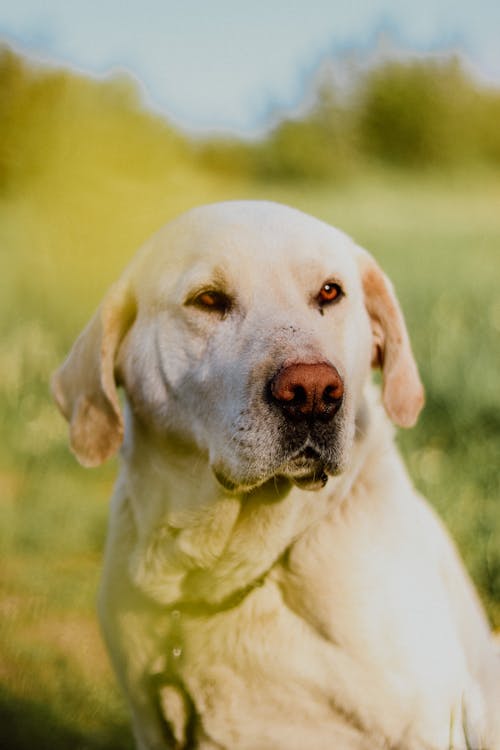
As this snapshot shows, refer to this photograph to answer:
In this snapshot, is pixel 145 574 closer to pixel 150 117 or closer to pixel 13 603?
pixel 13 603

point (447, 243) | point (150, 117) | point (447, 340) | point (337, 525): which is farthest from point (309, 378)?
point (150, 117)

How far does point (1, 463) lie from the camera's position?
6156mm

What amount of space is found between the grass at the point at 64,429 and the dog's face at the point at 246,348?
159 cm

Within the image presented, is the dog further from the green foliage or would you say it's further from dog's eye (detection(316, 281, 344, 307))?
the green foliage

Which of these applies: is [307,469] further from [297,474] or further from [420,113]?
[420,113]

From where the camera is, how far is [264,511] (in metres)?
2.58

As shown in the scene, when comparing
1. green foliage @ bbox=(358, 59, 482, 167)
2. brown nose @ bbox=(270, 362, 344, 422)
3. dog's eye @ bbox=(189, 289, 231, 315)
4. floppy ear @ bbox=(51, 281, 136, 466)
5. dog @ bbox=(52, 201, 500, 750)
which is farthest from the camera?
green foliage @ bbox=(358, 59, 482, 167)

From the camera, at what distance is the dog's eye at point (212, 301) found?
253cm

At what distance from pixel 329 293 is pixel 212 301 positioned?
0.31 m

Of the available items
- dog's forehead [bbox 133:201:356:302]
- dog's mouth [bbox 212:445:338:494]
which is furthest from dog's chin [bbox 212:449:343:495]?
dog's forehead [bbox 133:201:356:302]

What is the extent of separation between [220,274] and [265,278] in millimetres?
115

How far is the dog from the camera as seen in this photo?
242cm

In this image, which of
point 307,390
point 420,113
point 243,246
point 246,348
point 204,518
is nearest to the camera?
point 307,390

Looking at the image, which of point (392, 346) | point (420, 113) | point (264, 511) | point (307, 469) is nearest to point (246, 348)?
point (307, 469)
